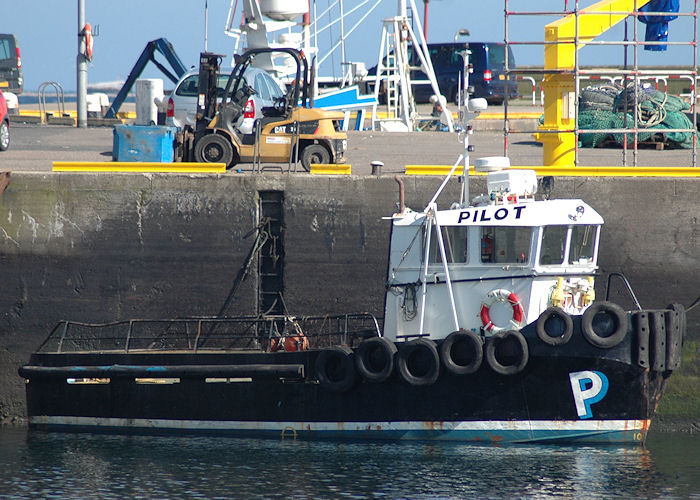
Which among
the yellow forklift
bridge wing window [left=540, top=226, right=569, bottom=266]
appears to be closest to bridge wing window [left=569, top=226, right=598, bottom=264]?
bridge wing window [left=540, top=226, right=569, bottom=266]

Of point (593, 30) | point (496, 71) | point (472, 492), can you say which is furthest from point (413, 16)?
point (472, 492)

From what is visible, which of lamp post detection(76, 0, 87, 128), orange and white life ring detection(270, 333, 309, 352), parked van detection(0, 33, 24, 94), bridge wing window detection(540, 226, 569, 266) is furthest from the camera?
parked van detection(0, 33, 24, 94)

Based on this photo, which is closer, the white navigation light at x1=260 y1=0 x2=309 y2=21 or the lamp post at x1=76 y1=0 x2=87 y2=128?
the lamp post at x1=76 y1=0 x2=87 y2=128

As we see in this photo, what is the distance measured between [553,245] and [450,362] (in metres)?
1.59

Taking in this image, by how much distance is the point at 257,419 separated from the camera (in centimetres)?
1161

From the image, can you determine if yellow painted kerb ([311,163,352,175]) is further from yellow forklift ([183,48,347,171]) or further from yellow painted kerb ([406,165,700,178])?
yellow forklift ([183,48,347,171])

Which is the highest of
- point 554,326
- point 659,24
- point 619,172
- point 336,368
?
point 659,24

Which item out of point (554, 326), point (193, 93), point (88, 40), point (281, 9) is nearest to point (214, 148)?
point (193, 93)

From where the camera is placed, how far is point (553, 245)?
426 inches

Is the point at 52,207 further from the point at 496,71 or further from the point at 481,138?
the point at 496,71

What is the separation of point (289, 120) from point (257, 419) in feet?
15.4

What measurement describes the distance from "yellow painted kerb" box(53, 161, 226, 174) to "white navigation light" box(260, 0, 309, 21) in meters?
11.9

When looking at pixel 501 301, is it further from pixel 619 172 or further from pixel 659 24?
pixel 659 24

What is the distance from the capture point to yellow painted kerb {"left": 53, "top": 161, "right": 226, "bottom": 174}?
12984mm
